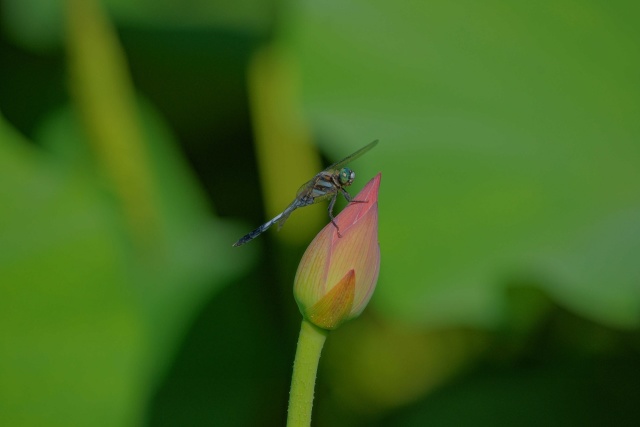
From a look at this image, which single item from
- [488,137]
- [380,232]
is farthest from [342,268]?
[488,137]

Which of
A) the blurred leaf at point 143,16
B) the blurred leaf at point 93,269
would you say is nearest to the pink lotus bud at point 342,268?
the blurred leaf at point 93,269

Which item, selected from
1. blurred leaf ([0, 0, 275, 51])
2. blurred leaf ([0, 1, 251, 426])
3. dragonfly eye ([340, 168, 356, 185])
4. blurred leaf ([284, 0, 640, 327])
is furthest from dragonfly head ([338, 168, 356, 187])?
blurred leaf ([0, 0, 275, 51])

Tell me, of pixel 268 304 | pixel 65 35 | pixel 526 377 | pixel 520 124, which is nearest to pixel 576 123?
pixel 520 124

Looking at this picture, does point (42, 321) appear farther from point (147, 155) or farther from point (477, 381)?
point (477, 381)

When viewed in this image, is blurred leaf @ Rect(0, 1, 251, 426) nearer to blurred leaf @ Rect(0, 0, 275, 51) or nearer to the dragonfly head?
blurred leaf @ Rect(0, 0, 275, 51)

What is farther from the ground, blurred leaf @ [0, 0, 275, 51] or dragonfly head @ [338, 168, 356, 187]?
blurred leaf @ [0, 0, 275, 51]
